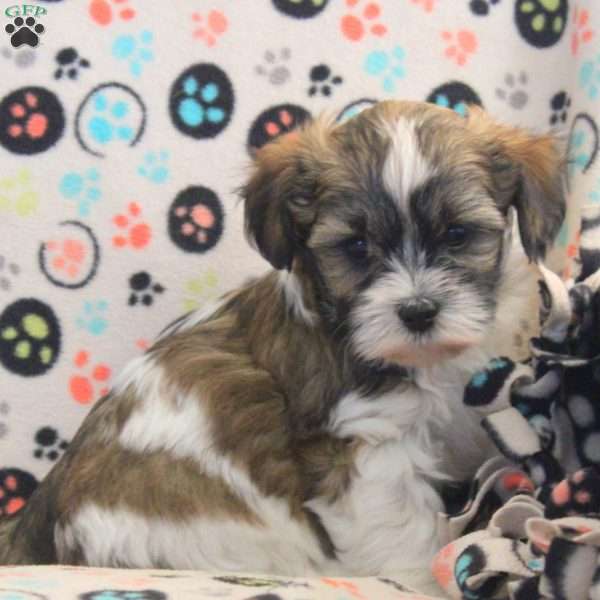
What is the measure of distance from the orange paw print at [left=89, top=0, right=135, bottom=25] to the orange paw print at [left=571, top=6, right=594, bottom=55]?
3.43 ft

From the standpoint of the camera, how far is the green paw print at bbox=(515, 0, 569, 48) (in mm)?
2350

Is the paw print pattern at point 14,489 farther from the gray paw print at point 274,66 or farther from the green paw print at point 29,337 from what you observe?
the gray paw print at point 274,66

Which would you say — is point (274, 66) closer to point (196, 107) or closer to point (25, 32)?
point (196, 107)

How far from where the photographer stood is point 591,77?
2.25 m

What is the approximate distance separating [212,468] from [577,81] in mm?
1242

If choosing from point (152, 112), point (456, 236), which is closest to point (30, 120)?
point (152, 112)

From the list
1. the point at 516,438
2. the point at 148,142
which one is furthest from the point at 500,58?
the point at 516,438

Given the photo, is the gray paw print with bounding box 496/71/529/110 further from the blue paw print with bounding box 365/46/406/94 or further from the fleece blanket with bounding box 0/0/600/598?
the blue paw print with bounding box 365/46/406/94

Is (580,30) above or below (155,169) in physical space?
above

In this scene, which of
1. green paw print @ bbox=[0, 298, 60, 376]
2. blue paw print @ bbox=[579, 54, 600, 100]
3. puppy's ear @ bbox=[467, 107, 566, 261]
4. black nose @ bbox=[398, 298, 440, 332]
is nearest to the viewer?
black nose @ bbox=[398, 298, 440, 332]

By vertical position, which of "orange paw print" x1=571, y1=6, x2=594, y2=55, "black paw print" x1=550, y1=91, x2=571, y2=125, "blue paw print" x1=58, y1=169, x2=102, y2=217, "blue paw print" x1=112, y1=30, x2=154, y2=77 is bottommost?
"black paw print" x1=550, y1=91, x2=571, y2=125

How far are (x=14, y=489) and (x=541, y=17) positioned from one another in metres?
1.68

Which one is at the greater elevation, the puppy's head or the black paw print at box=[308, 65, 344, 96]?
the black paw print at box=[308, 65, 344, 96]

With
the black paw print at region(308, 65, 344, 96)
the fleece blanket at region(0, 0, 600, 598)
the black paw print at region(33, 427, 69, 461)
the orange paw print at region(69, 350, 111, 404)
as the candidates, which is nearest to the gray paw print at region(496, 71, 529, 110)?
the fleece blanket at region(0, 0, 600, 598)
